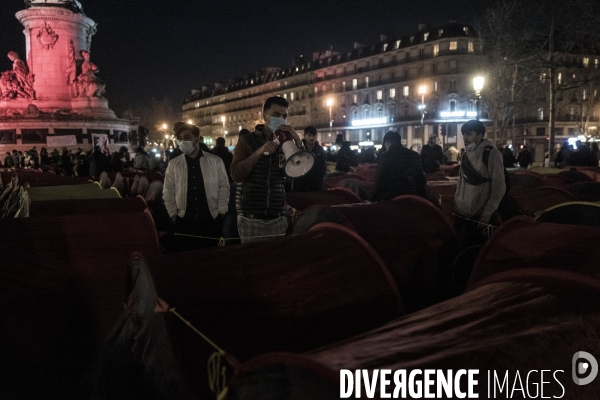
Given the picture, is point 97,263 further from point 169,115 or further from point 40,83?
point 169,115

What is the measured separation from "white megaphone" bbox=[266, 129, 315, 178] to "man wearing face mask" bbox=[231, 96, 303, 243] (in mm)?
334

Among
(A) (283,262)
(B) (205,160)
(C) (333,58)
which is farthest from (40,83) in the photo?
(C) (333,58)

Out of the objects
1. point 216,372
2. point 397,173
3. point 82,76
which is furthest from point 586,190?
point 82,76

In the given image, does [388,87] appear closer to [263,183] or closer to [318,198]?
[318,198]

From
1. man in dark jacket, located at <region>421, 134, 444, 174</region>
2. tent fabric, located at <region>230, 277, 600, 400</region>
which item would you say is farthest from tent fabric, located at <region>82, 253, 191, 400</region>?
man in dark jacket, located at <region>421, 134, 444, 174</region>

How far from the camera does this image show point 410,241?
5.38 m

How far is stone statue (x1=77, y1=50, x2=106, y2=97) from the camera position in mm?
38688

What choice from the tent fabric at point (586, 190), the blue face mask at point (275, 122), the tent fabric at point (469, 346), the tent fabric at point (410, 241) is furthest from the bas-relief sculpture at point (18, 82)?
the tent fabric at point (469, 346)

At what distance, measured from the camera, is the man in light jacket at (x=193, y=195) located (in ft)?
18.9

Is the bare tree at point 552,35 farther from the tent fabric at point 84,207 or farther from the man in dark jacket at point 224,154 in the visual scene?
the tent fabric at point 84,207

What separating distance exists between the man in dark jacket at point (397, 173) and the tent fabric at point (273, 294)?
352 centimetres

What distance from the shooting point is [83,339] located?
197 inches

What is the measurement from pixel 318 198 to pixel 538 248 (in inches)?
175

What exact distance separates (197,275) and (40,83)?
40866mm
